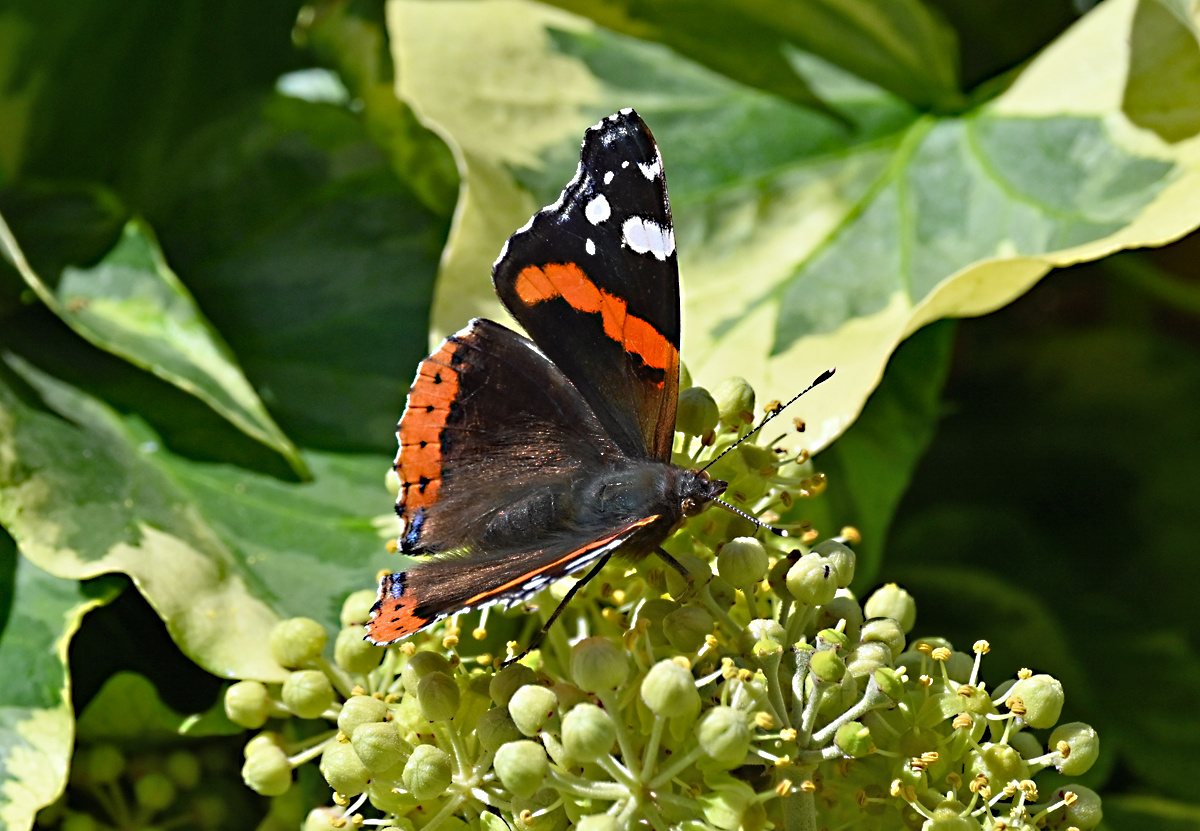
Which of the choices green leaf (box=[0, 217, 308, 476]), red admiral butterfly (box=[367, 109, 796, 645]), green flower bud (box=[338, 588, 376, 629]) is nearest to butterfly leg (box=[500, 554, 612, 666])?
red admiral butterfly (box=[367, 109, 796, 645])

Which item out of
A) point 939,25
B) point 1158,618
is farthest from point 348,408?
point 1158,618

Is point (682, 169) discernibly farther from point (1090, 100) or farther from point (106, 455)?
point (106, 455)

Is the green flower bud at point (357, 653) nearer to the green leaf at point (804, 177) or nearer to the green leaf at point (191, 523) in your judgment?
the green leaf at point (191, 523)

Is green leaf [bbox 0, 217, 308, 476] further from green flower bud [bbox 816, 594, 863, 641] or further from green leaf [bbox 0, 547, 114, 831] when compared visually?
green flower bud [bbox 816, 594, 863, 641]

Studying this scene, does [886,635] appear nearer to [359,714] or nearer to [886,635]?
[886,635]

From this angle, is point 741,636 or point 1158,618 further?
point 1158,618

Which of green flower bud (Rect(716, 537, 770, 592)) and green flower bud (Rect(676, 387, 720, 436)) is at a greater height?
green flower bud (Rect(676, 387, 720, 436))
